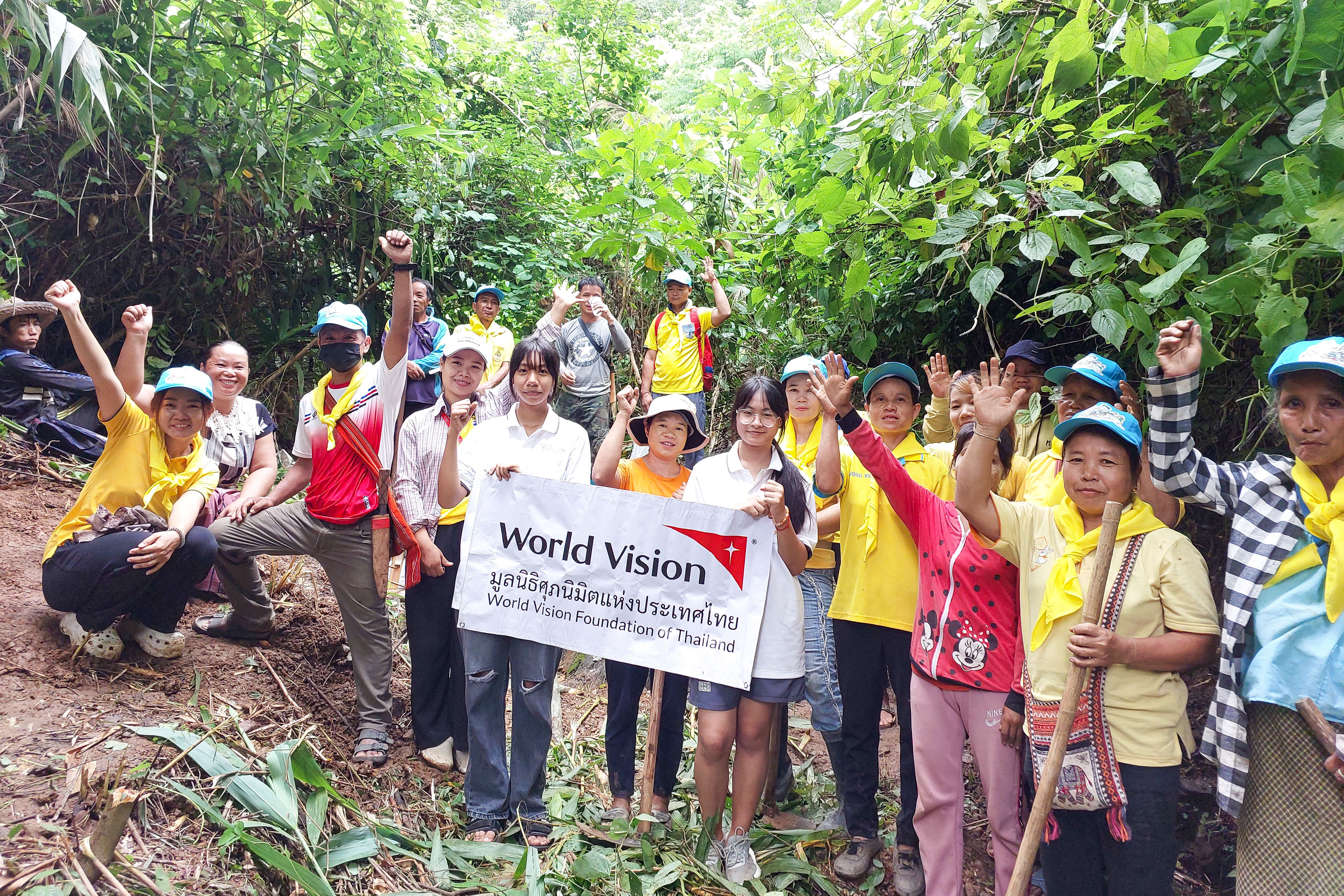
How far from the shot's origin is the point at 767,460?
3727 mm


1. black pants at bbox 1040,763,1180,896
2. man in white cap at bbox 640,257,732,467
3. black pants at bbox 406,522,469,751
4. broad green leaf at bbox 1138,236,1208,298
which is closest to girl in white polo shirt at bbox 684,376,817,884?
black pants at bbox 1040,763,1180,896

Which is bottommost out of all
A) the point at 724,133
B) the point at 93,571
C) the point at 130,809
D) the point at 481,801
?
the point at 481,801

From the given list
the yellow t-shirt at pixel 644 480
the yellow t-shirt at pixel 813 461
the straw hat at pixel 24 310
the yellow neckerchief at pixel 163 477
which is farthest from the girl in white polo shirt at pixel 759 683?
the straw hat at pixel 24 310

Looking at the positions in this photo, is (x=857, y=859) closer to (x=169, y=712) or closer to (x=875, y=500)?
(x=875, y=500)

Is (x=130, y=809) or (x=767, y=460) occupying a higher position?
(x=767, y=460)

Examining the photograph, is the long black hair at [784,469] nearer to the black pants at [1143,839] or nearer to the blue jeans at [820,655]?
the blue jeans at [820,655]

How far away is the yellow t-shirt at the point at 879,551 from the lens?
11.8ft

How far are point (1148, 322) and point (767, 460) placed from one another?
5.10 ft

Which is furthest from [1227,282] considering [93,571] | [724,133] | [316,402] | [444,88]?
[444,88]

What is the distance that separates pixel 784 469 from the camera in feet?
11.9

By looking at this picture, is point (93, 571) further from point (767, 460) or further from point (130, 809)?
point (767, 460)

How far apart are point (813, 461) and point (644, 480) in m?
0.88

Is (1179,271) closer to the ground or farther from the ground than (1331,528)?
farther from the ground

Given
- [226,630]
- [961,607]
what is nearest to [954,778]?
[961,607]
